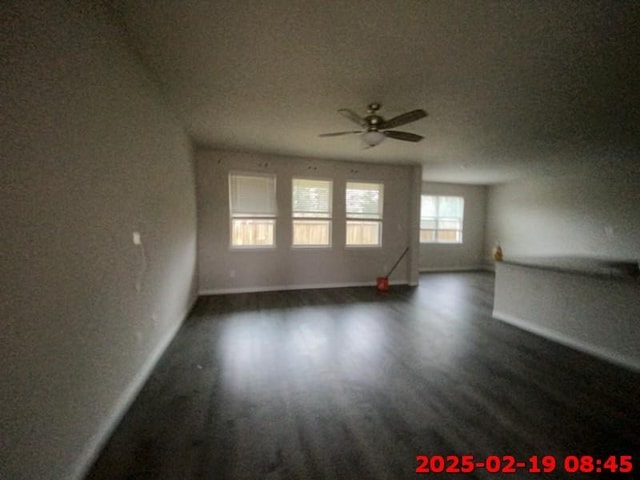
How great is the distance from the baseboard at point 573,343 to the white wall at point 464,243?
146 inches

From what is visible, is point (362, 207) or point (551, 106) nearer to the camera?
point (551, 106)

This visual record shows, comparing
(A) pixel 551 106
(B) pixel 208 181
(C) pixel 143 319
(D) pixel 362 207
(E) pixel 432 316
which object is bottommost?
(E) pixel 432 316

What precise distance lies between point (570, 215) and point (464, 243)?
235cm

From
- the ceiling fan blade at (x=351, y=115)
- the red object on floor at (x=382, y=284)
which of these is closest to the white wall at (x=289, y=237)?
the red object on floor at (x=382, y=284)

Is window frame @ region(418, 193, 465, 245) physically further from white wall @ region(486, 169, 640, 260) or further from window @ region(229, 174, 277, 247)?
window @ region(229, 174, 277, 247)

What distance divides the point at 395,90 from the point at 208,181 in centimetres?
336

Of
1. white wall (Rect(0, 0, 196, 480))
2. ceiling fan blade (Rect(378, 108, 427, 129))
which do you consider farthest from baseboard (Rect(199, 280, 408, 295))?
ceiling fan blade (Rect(378, 108, 427, 129))

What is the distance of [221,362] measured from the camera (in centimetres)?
233

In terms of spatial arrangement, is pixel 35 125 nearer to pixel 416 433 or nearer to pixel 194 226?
pixel 416 433

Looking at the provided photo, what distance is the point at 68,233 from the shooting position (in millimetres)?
1139

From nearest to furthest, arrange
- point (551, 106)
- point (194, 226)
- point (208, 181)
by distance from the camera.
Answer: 1. point (551, 106)
2. point (194, 226)
3. point (208, 181)

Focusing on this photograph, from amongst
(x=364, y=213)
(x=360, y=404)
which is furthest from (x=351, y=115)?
(x=364, y=213)

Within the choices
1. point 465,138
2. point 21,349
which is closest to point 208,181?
point 21,349

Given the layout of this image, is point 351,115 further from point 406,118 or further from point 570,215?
point 570,215
